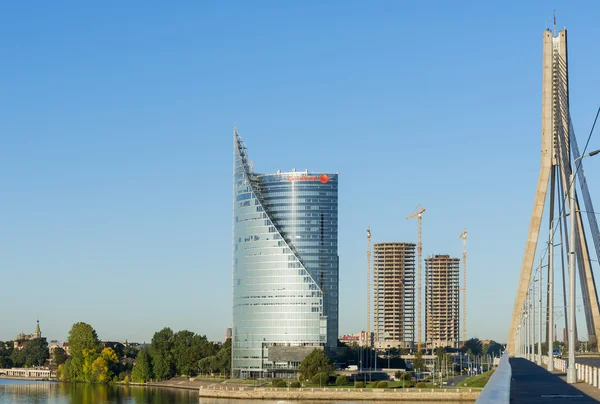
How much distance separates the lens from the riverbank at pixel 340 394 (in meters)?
128

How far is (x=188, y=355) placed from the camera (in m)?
198

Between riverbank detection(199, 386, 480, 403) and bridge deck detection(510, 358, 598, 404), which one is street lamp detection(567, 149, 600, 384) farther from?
riverbank detection(199, 386, 480, 403)

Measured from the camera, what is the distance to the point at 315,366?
16350 centimetres

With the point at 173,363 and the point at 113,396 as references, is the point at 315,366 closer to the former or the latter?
the point at 113,396

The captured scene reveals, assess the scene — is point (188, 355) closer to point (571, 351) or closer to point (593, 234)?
point (593, 234)

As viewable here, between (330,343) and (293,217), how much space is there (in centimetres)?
2750

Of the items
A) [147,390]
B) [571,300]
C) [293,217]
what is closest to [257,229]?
[293,217]

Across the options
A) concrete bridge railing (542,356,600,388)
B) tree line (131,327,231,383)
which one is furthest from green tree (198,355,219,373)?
concrete bridge railing (542,356,600,388)

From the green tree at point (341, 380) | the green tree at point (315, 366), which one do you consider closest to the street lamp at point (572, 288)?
the green tree at point (341, 380)

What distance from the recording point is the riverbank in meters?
128

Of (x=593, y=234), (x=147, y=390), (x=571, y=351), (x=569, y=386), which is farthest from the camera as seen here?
(x=147, y=390)

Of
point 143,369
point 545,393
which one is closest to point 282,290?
point 143,369

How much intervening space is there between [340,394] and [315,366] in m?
22.5

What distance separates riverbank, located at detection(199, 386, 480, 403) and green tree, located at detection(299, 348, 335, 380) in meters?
12.2
